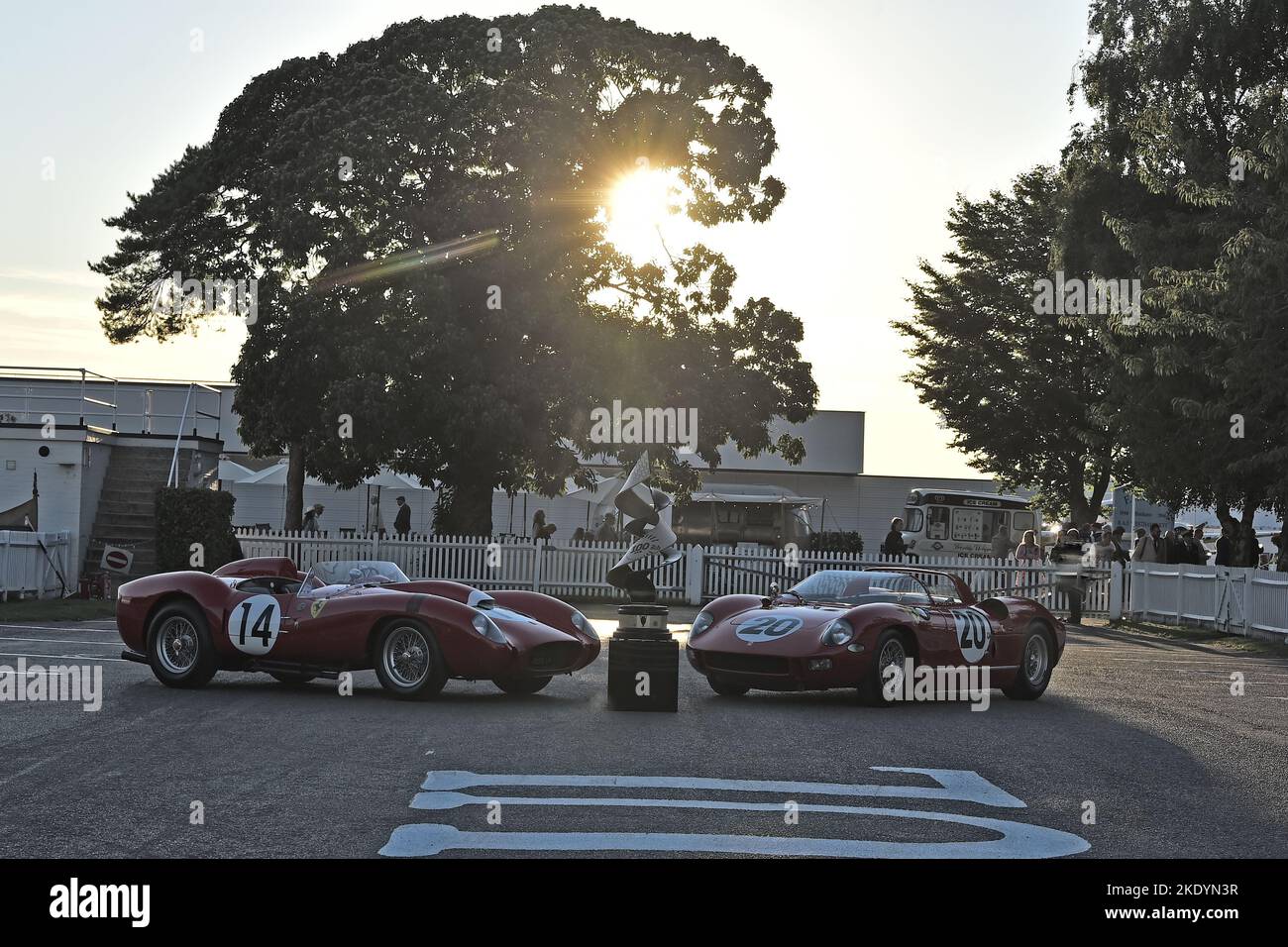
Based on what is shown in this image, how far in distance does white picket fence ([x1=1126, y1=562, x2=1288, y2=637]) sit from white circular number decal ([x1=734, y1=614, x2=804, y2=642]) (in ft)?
43.0

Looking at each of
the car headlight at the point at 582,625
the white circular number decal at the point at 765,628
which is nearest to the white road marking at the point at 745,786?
the white circular number decal at the point at 765,628

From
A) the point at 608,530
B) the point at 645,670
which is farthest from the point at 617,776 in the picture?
the point at 608,530

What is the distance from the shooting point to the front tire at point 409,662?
12016 mm

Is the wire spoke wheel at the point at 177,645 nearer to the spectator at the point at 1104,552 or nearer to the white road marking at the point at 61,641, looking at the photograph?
the white road marking at the point at 61,641

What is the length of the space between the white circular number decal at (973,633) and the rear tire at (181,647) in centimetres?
626

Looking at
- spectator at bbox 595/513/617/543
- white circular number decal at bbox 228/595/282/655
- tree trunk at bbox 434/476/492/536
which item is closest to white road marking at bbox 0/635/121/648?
white circular number decal at bbox 228/595/282/655

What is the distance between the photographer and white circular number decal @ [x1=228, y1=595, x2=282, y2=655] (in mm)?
12492

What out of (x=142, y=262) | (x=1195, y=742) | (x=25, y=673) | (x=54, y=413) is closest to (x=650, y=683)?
(x=1195, y=742)

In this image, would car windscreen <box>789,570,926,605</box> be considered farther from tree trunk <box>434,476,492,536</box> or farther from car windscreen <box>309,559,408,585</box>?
tree trunk <box>434,476,492,536</box>

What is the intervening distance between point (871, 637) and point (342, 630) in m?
4.26

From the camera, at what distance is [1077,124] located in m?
40.3

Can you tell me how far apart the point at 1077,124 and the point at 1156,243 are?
8.99 metres

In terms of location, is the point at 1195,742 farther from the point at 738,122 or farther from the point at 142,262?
the point at 142,262

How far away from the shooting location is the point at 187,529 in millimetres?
29078
